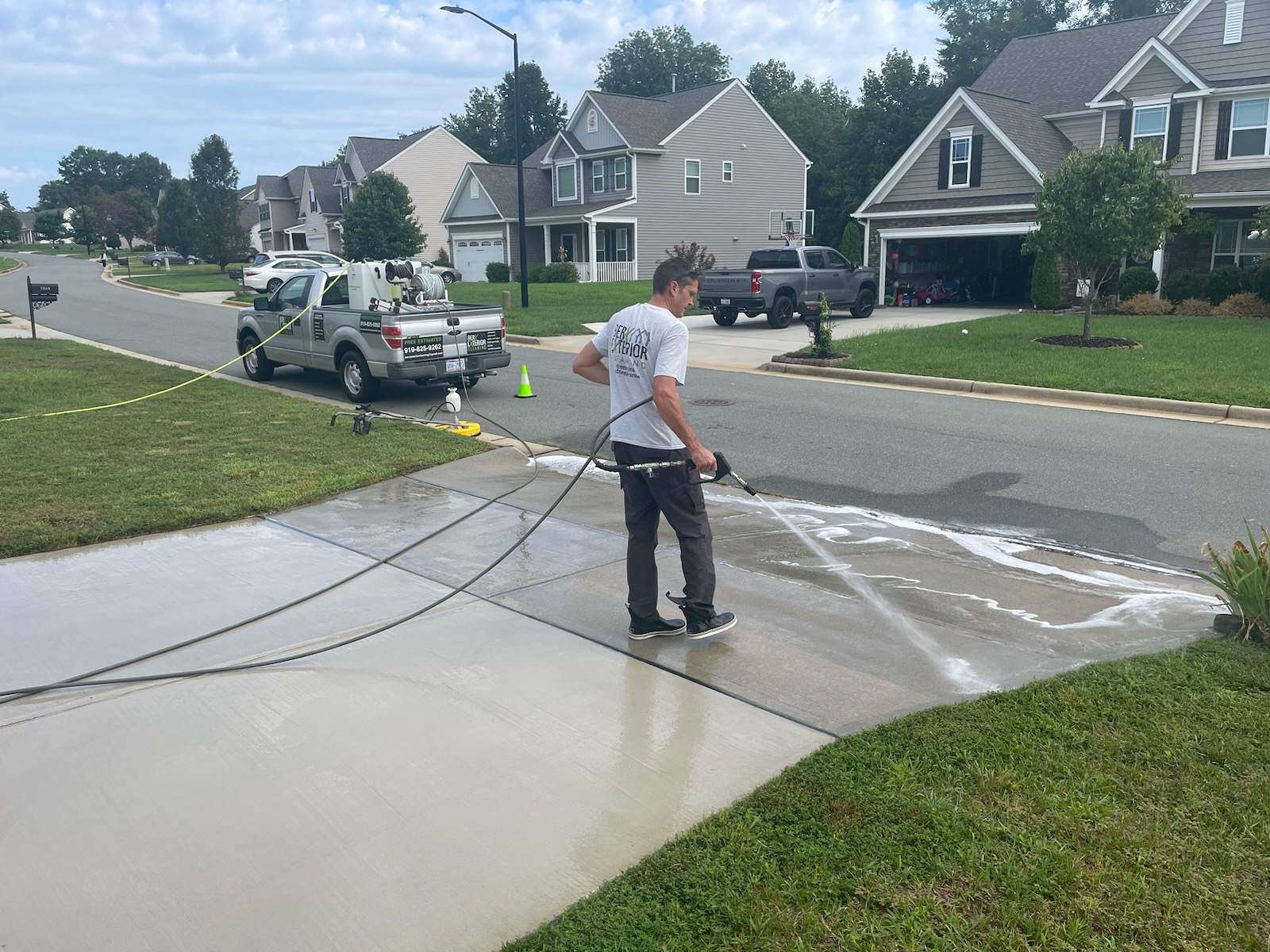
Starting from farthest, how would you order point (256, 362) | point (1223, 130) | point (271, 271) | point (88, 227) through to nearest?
1. point (88, 227)
2. point (271, 271)
3. point (1223, 130)
4. point (256, 362)

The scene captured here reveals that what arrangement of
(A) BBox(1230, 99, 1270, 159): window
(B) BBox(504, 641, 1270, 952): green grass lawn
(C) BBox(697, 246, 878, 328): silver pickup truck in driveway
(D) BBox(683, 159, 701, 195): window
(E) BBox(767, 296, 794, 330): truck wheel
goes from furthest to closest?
(D) BBox(683, 159, 701, 195): window, (A) BBox(1230, 99, 1270, 159): window, (E) BBox(767, 296, 794, 330): truck wheel, (C) BBox(697, 246, 878, 328): silver pickup truck in driveway, (B) BBox(504, 641, 1270, 952): green grass lawn

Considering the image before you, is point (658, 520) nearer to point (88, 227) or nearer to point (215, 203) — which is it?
point (215, 203)

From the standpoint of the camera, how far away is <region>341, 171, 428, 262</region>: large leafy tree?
4325 centimetres

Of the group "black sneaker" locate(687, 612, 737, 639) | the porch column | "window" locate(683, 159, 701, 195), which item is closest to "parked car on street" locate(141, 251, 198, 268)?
the porch column

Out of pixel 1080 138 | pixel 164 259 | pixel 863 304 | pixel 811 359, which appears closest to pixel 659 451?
pixel 811 359

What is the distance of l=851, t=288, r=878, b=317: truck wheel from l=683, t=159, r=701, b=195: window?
811 inches

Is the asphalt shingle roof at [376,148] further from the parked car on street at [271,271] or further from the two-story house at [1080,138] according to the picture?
the two-story house at [1080,138]

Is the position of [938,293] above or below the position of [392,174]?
below

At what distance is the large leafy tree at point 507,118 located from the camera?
291 feet

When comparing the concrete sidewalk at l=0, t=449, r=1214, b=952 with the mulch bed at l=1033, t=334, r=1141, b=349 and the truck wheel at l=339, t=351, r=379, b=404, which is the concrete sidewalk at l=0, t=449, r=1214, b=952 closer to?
the truck wheel at l=339, t=351, r=379, b=404

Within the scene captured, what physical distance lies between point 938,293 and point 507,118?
224 ft

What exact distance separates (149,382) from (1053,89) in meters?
28.8

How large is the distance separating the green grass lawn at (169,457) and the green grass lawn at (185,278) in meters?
28.9

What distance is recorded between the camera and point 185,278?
170 feet
